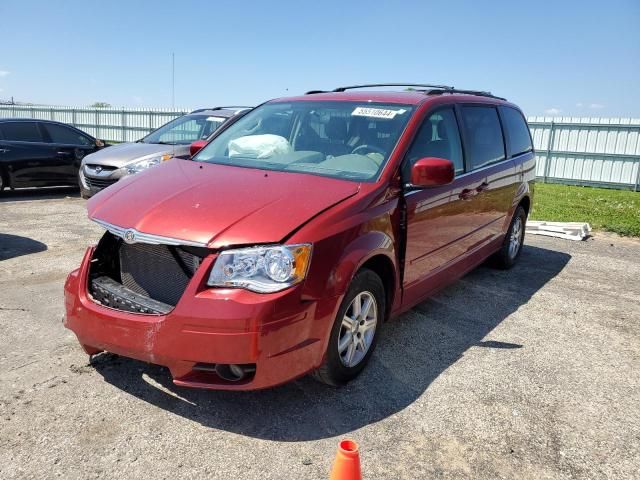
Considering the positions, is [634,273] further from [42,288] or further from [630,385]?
[42,288]

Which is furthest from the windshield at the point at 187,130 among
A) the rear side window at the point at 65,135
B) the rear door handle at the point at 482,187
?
the rear door handle at the point at 482,187

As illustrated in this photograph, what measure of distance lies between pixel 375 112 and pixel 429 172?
0.75 metres

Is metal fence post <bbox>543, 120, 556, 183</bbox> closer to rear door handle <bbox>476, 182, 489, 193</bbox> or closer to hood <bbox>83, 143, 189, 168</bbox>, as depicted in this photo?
hood <bbox>83, 143, 189, 168</bbox>

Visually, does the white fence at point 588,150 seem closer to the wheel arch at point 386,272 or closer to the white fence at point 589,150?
the white fence at point 589,150

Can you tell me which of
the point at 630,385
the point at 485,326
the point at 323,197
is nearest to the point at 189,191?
the point at 323,197

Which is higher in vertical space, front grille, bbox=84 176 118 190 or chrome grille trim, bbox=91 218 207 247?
chrome grille trim, bbox=91 218 207 247

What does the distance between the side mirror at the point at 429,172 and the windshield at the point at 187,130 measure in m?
6.14

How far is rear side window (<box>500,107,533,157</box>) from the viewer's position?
6043 mm

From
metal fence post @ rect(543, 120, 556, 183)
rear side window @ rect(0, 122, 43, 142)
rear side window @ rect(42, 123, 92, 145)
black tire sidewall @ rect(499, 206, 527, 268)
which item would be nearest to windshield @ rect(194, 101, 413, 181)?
black tire sidewall @ rect(499, 206, 527, 268)

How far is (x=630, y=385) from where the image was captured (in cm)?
371

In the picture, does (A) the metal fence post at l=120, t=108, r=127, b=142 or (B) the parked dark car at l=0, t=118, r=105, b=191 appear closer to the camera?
(B) the parked dark car at l=0, t=118, r=105, b=191

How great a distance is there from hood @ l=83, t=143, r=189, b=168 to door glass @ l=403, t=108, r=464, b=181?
5030 mm

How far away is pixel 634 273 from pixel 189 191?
5.80 metres

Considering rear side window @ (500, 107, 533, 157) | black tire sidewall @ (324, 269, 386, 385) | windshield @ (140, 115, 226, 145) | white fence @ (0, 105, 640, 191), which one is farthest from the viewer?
white fence @ (0, 105, 640, 191)
